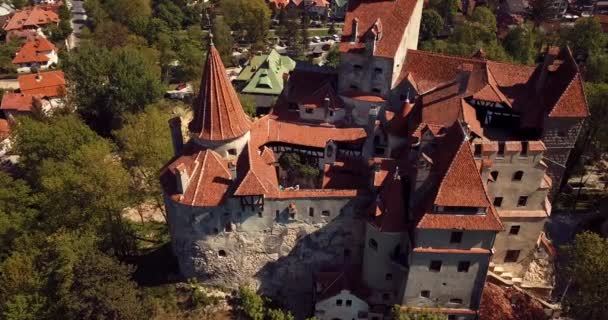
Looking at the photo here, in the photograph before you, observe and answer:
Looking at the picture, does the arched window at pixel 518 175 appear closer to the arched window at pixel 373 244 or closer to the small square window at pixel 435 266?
the small square window at pixel 435 266

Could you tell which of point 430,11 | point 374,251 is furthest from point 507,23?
point 374,251

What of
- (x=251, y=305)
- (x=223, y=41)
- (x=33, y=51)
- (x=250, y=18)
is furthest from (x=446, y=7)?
(x=251, y=305)

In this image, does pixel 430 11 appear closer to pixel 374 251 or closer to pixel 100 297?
pixel 374 251

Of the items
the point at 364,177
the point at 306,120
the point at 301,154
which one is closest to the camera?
the point at 364,177

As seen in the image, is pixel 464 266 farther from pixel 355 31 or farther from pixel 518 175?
pixel 355 31

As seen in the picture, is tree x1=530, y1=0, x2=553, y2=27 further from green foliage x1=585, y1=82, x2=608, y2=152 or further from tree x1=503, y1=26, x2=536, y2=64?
green foliage x1=585, y1=82, x2=608, y2=152

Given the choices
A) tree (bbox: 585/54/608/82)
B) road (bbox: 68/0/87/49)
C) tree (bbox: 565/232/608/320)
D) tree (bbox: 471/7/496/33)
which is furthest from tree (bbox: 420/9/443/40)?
road (bbox: 68/0/87/49)
